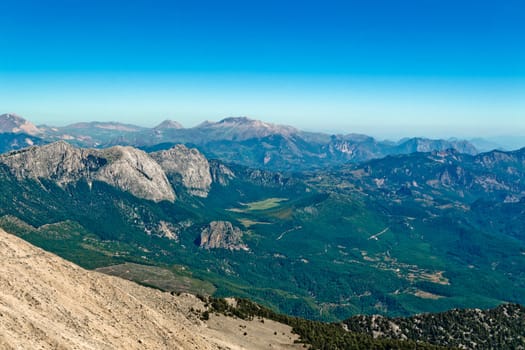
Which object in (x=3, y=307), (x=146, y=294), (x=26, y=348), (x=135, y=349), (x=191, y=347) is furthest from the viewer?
(x=146, y=294)

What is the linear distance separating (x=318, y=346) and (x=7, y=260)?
130134 mm

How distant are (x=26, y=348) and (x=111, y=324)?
34.0m

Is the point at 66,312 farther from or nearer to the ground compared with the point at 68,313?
farther from the ground

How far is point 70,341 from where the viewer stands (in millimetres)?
94188

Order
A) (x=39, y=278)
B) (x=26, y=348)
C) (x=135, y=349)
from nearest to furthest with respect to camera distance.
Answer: (x=26, y=348) → (x=135, y=349) → (x=39, y=278)

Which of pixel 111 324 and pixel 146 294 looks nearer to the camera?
pixel 111 324

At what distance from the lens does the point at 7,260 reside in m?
117

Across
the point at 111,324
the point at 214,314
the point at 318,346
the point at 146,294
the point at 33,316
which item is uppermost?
the point at 33,316

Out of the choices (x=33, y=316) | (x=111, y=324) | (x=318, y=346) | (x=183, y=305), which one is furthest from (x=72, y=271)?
(x=318, y=346)

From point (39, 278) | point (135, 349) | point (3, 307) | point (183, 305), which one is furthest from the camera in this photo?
point (183, 305)

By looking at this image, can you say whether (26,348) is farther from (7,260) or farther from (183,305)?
(183,305)

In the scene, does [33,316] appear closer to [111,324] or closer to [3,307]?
[3,307]

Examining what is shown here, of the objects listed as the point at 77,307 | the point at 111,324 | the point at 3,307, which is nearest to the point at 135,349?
the point at 111,324

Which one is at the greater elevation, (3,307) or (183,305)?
(3,307)
